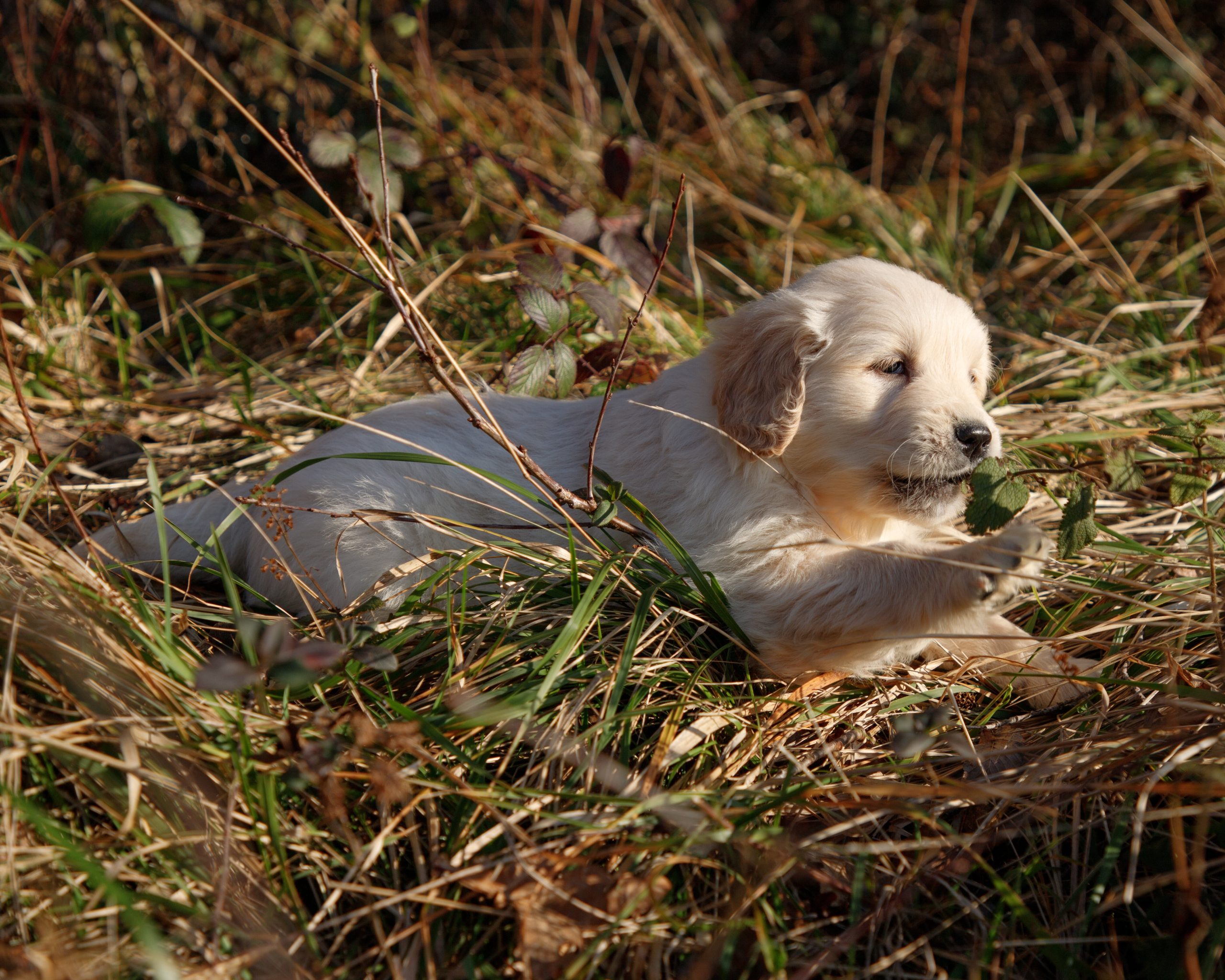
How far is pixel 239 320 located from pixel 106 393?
842 mm

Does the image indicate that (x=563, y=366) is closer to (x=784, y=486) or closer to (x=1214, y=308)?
(x=784, y=486)

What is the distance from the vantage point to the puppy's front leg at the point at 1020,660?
2.61 metres

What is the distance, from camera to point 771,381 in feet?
8.76

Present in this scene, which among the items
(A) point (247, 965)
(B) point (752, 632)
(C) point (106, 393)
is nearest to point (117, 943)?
(A) point (247, 965)

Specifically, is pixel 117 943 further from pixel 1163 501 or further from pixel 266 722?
pixel 1163 501

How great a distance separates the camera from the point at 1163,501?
347cm

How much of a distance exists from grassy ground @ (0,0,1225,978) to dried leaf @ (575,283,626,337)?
27cm

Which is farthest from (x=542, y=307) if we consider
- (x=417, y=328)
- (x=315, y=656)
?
(x=315, y=656)

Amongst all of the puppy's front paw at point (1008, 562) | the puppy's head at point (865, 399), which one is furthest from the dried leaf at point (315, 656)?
the puppy's front paw at point (1008, 562)

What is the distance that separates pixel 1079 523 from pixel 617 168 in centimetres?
254

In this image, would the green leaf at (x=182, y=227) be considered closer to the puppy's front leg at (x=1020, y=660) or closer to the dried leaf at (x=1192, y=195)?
the puppy's front leg at (x=1020, y=660)

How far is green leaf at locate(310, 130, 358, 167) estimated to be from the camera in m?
3.77

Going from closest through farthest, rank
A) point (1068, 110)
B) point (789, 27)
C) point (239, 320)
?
point (239, 320) < point (1068, 110) < point (789, 27)

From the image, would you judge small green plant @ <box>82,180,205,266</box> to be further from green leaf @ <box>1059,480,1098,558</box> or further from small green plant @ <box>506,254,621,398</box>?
green leaf @ <box>1059,480,1098,558</box>
